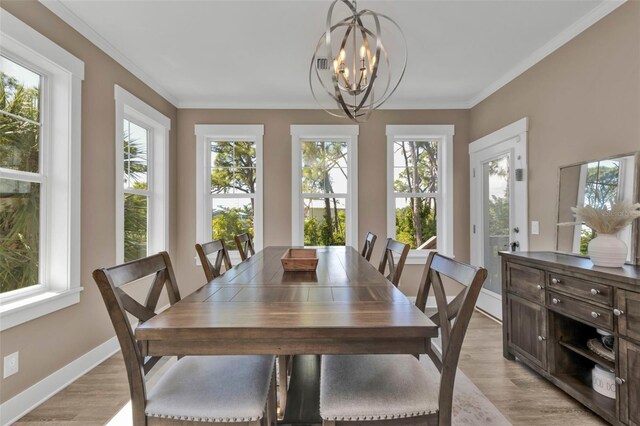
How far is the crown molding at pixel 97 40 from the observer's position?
2279 mm

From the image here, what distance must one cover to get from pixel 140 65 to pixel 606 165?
4.08 meters

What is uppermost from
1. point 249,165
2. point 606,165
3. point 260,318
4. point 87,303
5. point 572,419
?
point 249,165

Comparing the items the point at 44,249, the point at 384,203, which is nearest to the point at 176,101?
the point at 44,249

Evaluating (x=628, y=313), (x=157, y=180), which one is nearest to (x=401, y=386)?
(x=628, y=313)

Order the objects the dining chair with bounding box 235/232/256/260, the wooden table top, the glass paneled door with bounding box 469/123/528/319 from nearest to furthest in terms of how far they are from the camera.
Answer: the wooden table top, the dining chair with bounding box 235/232/256/260, the glass paneled door with bounding box 469/123/528/319

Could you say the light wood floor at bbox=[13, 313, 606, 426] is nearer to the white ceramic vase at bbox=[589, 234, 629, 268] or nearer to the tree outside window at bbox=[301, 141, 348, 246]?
the white ceramic vase at bbox=[589, 234, 629, 268]

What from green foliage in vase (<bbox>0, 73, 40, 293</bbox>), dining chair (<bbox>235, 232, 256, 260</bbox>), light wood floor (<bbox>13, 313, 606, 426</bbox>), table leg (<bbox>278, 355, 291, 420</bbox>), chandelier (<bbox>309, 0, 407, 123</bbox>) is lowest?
light wood floor (<bbox>13, 313, 606, 426</bbox>)

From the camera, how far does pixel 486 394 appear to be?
2.16m

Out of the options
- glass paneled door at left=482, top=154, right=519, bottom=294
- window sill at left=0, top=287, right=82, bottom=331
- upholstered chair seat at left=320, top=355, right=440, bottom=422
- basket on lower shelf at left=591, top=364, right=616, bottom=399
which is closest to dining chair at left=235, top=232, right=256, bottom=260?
window sill at left=0, top=287, right=82, bottom=331

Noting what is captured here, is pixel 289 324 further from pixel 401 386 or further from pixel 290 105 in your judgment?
pixel 290 105

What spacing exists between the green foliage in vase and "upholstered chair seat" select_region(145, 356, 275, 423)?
157 centimetres

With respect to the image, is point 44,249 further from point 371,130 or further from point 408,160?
point 408,160

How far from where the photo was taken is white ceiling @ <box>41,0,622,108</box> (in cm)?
233

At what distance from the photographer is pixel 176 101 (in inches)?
164
